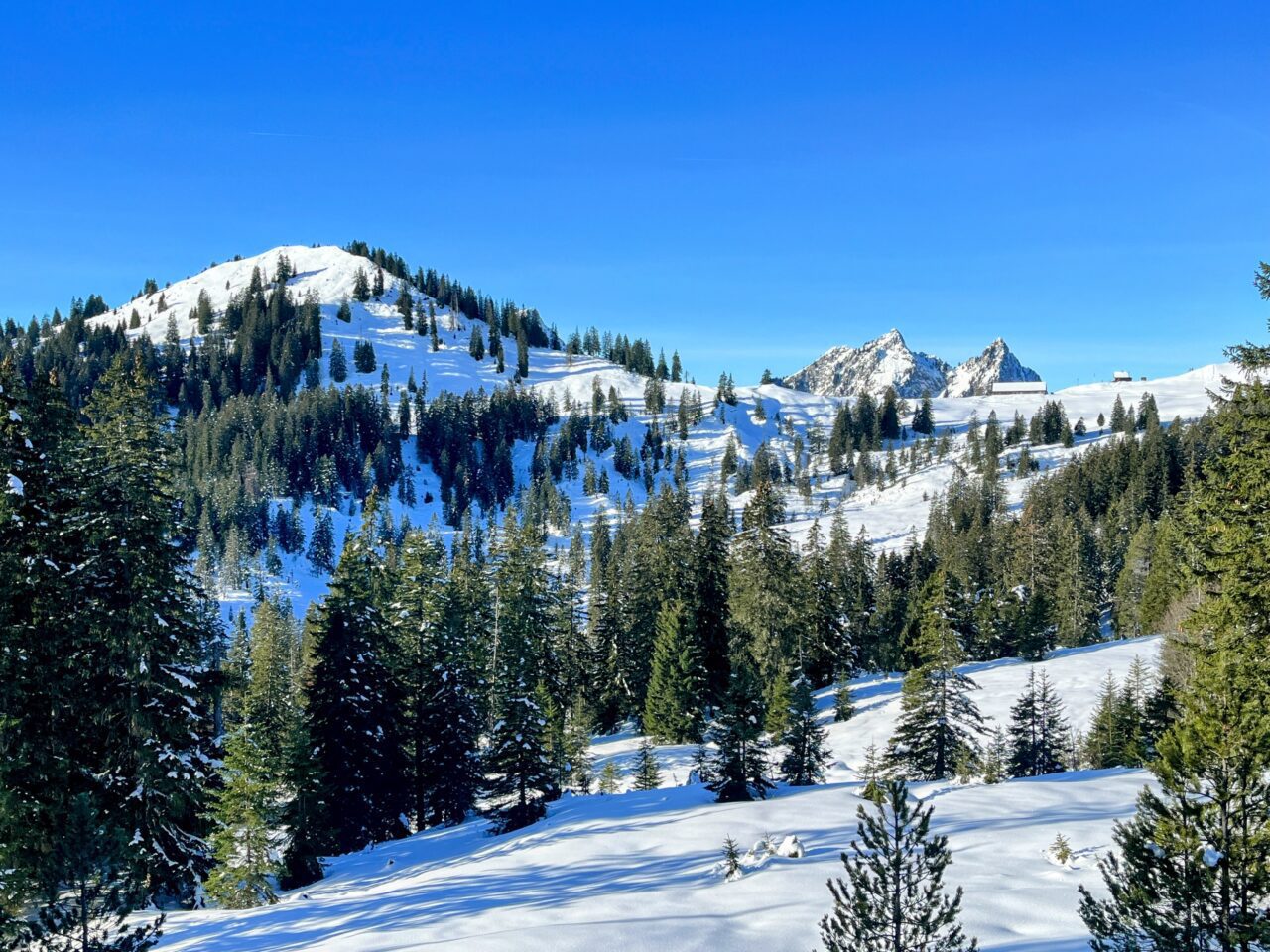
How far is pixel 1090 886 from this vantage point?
12.0 metres

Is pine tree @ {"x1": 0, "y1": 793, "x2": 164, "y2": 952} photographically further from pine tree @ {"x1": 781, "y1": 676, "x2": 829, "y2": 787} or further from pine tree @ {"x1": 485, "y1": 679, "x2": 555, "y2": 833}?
pine tree @ {"x1": 781, "y1": 676, "x2": 829, "y2": 787}

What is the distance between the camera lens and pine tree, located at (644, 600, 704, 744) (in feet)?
126

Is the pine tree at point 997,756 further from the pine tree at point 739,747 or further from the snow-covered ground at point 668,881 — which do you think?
Result: the pine tree at point 739,747

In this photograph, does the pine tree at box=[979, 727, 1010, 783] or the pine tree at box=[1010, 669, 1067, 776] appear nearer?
the pine tree at box=[979, 727, 1010, 783]

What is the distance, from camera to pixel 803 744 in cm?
3019

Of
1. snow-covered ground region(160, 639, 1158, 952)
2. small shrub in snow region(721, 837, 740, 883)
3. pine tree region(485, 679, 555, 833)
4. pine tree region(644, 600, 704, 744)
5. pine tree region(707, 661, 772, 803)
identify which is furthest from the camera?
pine tree region(644, 600, 704, 744)

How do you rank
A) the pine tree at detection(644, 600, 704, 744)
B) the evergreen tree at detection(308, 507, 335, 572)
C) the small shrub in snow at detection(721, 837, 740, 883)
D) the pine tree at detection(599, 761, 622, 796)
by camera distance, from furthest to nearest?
1. the evergreen tree at detection(308, 507, 335, 572)
2. the pine tree at detection(644, 600, 704, 744)
3. the pine tree at detection(599, 761, 622, 796)
4. the small shrub in snow at detection(721, 837, 740, 883)

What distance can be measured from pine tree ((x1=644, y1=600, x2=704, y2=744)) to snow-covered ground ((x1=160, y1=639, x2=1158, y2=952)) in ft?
52.6

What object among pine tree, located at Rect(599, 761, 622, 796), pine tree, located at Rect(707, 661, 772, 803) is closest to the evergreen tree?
pine tree, located at Rect(599, 761, 622, 796)

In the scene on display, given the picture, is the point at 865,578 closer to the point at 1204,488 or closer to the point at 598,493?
the point at 1204,488

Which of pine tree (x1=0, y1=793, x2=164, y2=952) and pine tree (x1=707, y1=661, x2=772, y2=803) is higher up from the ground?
pine tree (x1=0, y1=793, x2=164, y2=952)

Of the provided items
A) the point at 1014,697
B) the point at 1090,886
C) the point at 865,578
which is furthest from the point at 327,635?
the point at 865,578

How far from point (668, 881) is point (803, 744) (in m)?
18.0

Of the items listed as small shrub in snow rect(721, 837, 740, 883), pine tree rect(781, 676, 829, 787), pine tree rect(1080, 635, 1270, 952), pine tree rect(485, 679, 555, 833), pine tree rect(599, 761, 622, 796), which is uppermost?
pine tree rect(1080, 635, 1270, 952)
